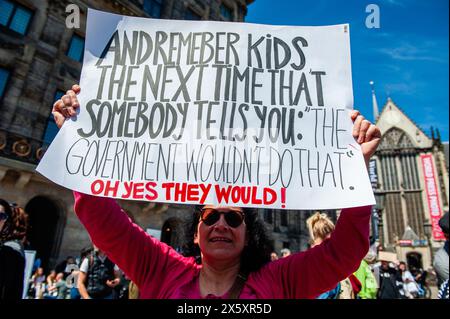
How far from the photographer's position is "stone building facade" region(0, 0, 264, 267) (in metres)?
9.74

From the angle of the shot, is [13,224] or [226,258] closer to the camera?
[226,258]

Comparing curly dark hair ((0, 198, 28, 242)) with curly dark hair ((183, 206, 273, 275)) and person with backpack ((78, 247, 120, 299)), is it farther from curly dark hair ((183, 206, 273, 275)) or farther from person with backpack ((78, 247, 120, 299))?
person with backpack ((78, 247, 120, 299))

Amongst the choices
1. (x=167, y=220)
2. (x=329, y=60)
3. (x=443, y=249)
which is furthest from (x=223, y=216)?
(x=167, y=220)

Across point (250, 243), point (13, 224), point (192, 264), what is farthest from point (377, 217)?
point (13, 224)

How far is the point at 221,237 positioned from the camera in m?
1.56

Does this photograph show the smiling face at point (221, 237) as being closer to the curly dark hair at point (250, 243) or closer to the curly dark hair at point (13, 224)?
the curly dark hair at point (250, 243)

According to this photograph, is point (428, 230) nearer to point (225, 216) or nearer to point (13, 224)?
point (225, 216)

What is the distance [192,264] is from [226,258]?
288 millimetres

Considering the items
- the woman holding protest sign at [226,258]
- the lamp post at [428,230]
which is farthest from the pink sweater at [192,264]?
the lamp post at [428,230]

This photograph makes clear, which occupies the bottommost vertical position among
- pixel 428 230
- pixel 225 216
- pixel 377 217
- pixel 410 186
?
pixel 225 216

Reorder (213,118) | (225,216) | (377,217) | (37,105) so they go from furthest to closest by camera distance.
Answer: (377,217) → (37,105) → (213,118) → (225,216)

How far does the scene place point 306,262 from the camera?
156cm

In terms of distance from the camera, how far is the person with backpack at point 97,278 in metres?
4.21
